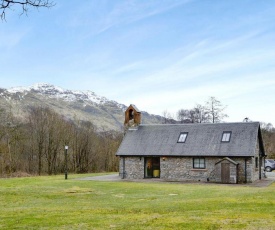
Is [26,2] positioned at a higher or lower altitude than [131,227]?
higher

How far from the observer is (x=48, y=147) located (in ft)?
141

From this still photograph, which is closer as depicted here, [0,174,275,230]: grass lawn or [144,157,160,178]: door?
[0,174,275,230]: grass lawn

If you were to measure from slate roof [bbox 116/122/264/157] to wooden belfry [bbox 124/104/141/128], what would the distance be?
2.42 ft

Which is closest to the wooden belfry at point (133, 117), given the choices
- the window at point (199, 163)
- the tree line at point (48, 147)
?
the window at point (199, 163)

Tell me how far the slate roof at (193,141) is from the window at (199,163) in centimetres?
59

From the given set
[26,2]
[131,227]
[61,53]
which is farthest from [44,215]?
[61,53]

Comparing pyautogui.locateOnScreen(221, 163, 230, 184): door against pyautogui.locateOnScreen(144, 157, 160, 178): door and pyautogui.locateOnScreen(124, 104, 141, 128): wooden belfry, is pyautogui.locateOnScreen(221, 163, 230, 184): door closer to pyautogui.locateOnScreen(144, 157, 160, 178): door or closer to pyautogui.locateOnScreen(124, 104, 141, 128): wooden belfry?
pyautogui.locateOnScreen(144, 157, 160, 178): door

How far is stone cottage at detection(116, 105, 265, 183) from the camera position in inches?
1089

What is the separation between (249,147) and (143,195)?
11.9 metres

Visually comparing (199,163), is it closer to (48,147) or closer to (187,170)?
(187,170)

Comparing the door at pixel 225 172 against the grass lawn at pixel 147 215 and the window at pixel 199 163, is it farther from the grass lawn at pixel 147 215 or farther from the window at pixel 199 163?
the grass lawn at pixel 147 215

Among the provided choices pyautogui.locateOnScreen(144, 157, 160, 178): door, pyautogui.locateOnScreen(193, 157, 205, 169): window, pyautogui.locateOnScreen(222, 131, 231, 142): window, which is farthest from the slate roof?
pyautogui.locateOnScreen(144, 157, 160, 178): door

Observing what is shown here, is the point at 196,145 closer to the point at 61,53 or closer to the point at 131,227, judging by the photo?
the point at 61,53

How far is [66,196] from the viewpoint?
63.4ft
